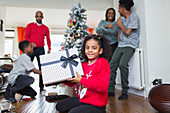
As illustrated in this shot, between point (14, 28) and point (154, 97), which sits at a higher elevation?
point (14, 28)

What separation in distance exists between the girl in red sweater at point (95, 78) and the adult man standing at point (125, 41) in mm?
976

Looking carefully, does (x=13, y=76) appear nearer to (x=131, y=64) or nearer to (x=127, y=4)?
(x=131, y=64)

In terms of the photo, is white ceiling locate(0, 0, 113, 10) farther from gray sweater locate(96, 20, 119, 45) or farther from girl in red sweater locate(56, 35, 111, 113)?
girl in red sweater locate(56, 35, 111, 113)

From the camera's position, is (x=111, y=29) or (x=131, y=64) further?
(x=111, y=29)

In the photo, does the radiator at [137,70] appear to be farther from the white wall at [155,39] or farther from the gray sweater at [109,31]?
the gray sweater at [109,31]

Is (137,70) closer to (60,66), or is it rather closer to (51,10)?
(60,66)

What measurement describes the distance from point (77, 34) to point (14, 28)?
18.6 ft

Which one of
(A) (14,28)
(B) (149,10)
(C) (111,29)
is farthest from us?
(A) (14,28)

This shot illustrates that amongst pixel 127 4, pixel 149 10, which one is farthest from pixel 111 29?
pixel 149 10

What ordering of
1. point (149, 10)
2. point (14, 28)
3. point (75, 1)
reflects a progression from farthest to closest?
1. point (14, 28)
2. point (75, 1)
3. point (149, 10)

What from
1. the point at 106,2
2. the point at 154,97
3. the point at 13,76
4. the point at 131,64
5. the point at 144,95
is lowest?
the point at 144,95

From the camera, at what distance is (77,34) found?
3.08 metres

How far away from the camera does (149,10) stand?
6.84ft

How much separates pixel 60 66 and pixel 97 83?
0.30 metres
